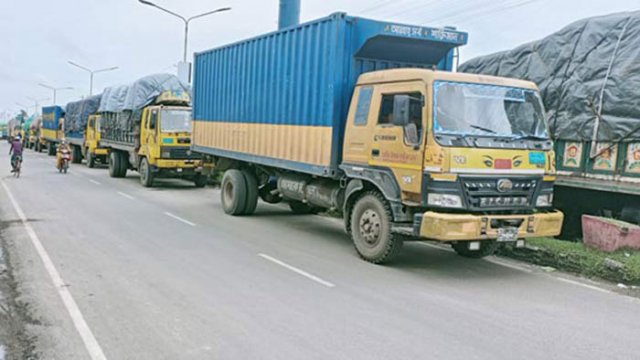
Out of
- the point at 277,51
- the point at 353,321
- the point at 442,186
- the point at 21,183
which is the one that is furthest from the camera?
the point at 21,183

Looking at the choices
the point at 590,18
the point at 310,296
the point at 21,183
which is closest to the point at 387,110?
the point at 310,296

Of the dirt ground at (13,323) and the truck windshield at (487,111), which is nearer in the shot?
the dirt ground at (13,323)

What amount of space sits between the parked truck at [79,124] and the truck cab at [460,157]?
21864 mm

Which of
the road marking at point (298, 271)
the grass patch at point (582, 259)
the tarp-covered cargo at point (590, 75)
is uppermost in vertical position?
the tarp-covered cargo at point (590, 75)

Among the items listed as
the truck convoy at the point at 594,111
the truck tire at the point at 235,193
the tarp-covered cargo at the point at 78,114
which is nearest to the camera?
the truck convoy at the point at 594,111

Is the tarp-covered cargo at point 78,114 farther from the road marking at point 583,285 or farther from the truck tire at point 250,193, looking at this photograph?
the road marking at point 583,285

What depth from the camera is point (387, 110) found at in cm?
834

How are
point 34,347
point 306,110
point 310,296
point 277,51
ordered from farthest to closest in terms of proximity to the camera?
point 277,51 → point 306,110 → point 310,296 → point 34,347

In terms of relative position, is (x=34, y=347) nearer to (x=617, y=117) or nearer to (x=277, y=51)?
(x=277, y=51)

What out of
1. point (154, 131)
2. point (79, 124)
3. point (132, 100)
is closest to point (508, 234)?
point (154, 131)

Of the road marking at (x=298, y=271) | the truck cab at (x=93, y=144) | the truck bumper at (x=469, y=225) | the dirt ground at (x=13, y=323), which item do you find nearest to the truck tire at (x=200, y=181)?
the truck cab at (x=93, y=144)

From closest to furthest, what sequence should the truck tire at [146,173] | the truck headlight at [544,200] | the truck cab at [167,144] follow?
the truck headlight at [544,200] → the truck cab at [167,144] → the truck tire at [146,173]

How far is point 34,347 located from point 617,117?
27.7ft

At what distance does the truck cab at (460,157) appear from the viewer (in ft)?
24.3
